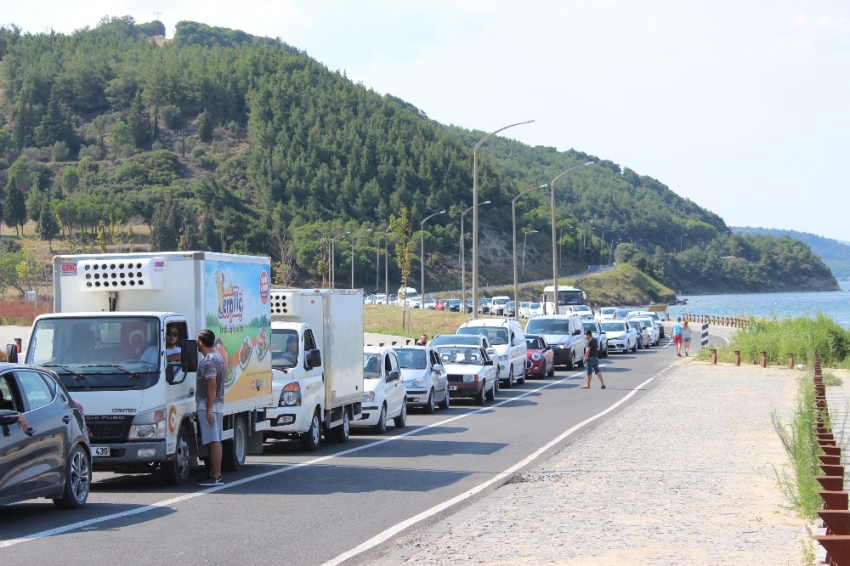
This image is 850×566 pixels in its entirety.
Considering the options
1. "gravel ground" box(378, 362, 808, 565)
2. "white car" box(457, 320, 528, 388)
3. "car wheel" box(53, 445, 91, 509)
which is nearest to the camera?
"gravel ground" box(378, 362, 808, 565)

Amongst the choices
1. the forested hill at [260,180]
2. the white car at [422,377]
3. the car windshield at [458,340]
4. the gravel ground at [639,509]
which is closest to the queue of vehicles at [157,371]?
the gravel ground at [639,509]

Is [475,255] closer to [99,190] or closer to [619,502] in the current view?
[619,502]

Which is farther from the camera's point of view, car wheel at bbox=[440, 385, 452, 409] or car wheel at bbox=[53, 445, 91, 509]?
car wheel at bbox=[440, 385, 452, 409]

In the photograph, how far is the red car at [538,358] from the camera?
126 feet

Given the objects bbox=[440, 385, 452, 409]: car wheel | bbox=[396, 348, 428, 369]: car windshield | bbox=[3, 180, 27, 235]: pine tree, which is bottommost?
bbox=[440, 385, 452, 409]: car wheel

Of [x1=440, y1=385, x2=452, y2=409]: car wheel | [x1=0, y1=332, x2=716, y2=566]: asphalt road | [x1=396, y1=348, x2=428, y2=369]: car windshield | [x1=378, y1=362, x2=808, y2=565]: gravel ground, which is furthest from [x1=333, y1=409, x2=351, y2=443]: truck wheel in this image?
[x1=440, y1=385, x2=452, y2=409]: car wheel

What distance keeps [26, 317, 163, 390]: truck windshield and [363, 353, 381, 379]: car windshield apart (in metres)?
8.25

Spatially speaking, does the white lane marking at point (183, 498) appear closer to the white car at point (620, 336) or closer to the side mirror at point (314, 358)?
the side mirror at point (314, 358)

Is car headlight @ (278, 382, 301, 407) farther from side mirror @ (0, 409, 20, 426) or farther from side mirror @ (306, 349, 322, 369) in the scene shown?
side mirror @ (0, 409, 20, 426)

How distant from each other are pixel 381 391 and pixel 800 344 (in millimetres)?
→ 24664

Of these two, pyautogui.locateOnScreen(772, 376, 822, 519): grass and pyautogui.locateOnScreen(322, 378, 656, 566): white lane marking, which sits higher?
pyautogui.locateOnScreen(772, 376, 822, 519): grass

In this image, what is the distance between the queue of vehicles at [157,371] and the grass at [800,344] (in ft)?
83.5

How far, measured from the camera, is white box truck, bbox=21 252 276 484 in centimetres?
1274

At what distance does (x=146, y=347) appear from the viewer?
43.4ft
